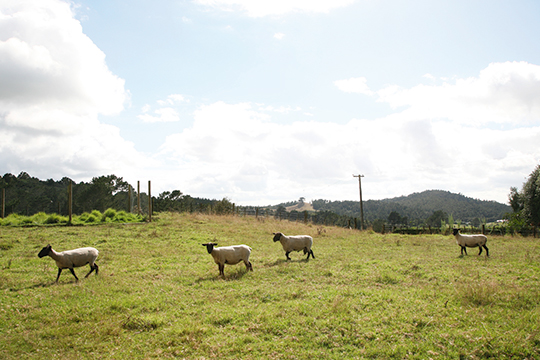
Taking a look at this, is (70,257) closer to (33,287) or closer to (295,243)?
(33,287)

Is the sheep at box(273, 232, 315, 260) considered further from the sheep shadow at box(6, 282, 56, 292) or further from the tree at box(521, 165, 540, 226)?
the tree at box(521, 165, 540, 226)

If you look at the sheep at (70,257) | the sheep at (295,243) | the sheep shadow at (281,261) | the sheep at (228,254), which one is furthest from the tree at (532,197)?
the sheep at (70,257)

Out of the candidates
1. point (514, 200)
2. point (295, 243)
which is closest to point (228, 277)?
point (295, 243)

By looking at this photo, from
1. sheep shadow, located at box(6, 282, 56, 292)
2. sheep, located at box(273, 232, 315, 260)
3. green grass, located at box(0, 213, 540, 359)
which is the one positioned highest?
sheep, located at box(273, 232, 315, 260)

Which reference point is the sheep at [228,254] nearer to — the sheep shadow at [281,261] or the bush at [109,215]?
the sheep shadow at [281,261]

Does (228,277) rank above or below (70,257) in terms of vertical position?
below

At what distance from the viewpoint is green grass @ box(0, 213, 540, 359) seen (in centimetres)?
612

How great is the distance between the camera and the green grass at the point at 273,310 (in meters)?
6.12

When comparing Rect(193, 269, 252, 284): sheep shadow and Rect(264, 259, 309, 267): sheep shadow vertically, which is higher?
Rect(193, 269, 252, 284): sheep shadow

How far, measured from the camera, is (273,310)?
798 centimetres

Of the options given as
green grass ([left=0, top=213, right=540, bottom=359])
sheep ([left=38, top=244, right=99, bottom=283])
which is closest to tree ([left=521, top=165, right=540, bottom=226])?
green grass ([left=0, top=213, right=540, bottom=359])

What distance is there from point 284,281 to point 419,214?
168 metres

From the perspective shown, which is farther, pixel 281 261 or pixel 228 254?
pixel 281 261

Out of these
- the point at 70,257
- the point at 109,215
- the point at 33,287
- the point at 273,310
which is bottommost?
the point at 273,310
